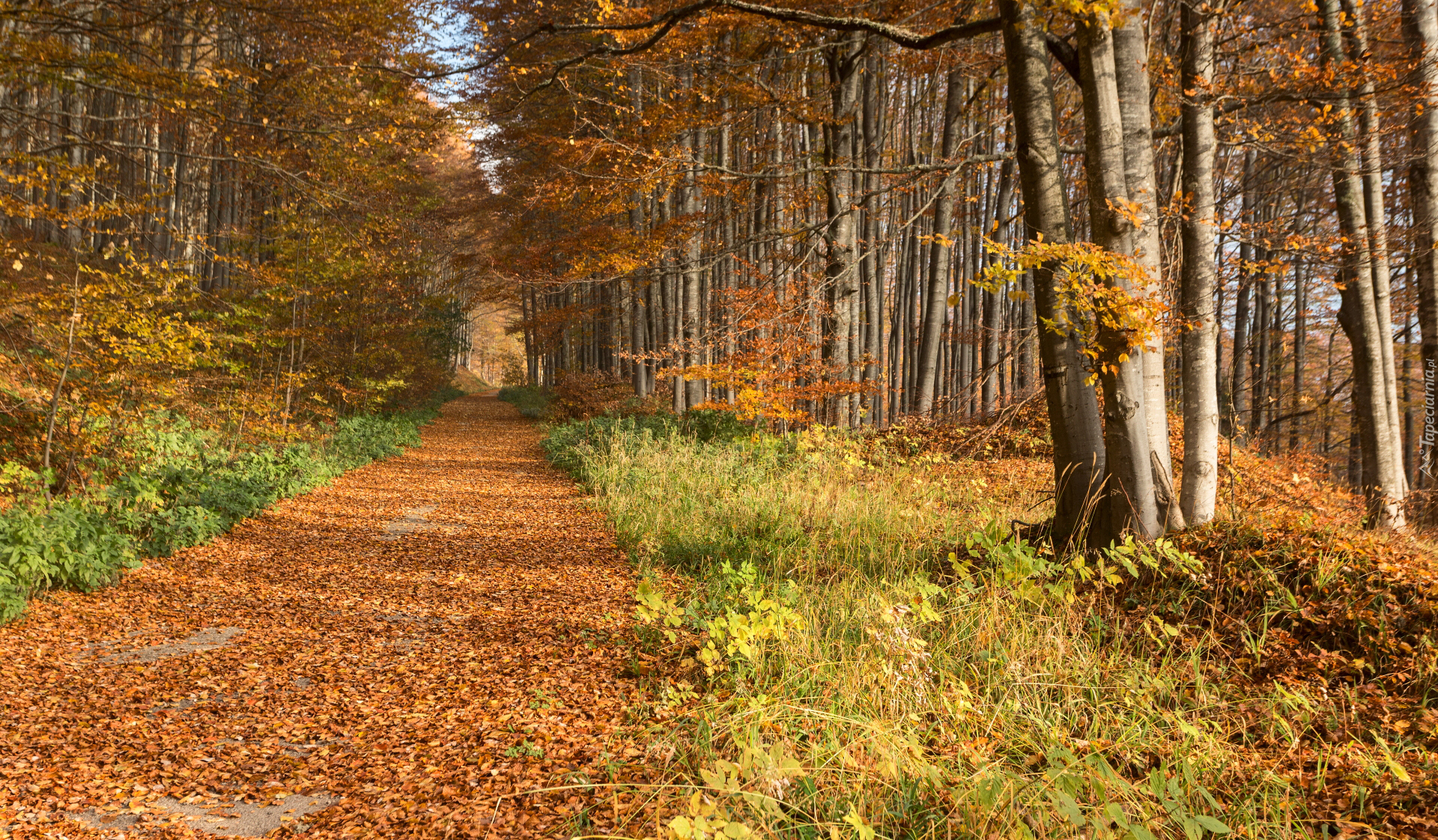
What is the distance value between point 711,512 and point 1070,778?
4.93 m

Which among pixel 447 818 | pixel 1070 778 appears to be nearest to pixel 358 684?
pixel 447 818

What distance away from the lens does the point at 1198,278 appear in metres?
5.64

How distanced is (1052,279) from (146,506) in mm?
7426

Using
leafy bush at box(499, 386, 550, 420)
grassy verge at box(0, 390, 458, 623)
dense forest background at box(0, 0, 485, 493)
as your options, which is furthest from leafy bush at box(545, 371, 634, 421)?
grassy verge at box(0, 390, 458, 623)

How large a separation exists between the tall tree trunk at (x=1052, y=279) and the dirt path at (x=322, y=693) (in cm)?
289

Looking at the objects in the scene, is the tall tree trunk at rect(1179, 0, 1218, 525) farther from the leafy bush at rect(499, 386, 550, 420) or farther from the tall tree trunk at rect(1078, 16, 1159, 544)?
the leafy bush at rect(499, 386, 550, 420)

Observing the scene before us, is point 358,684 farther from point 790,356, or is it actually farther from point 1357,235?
point 1357,235

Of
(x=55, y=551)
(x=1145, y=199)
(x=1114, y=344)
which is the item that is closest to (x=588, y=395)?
(x=55, y=551)

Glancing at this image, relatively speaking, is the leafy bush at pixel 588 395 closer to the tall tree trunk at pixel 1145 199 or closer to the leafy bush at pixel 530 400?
the leafy bush at pixel 530 400

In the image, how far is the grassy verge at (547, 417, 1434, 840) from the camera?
2365mm

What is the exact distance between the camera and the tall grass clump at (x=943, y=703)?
2.35 metres

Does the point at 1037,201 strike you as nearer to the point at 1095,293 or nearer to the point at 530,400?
the point at 1095,293

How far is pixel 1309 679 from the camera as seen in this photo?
11.2 feet

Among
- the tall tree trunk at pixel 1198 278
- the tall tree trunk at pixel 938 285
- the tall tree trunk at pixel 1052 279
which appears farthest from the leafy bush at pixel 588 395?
the tall tree trunk at pixel 1052 279
